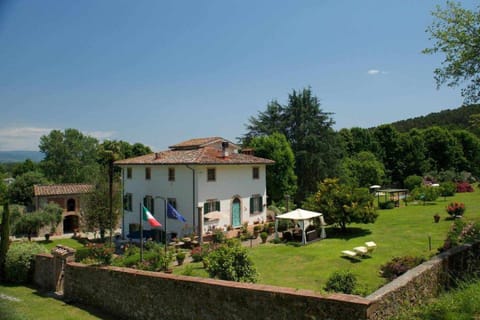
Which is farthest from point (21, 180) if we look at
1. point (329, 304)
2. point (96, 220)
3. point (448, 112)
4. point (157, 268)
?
point (448, 112)

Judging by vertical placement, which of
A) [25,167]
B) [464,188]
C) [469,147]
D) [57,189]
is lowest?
[464,188]

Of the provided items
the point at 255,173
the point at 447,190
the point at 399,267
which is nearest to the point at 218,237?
the point at 255,173

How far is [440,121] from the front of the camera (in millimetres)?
93062

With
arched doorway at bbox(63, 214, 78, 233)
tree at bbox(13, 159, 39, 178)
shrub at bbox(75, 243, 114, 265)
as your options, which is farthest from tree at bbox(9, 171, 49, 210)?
shrub at bbox(75, 243, 114, 265)

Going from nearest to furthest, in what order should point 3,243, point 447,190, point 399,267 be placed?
point 399,267, point 3,243, point 447,190

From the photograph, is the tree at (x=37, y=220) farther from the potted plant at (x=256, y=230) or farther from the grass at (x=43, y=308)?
the potted plant at (x=256, y=230)

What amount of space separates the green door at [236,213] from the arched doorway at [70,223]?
2305 centimetres

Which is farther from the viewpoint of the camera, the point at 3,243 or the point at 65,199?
the point at 65,199

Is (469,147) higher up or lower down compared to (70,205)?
higher up

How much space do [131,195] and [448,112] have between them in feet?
306

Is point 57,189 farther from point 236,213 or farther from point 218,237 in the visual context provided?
point 218,237

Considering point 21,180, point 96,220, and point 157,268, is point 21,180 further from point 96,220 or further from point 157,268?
point 157,268

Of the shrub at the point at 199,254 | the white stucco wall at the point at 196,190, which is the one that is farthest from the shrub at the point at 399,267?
the white stucco wall at the point at 196,190

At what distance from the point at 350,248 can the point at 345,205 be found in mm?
4101
